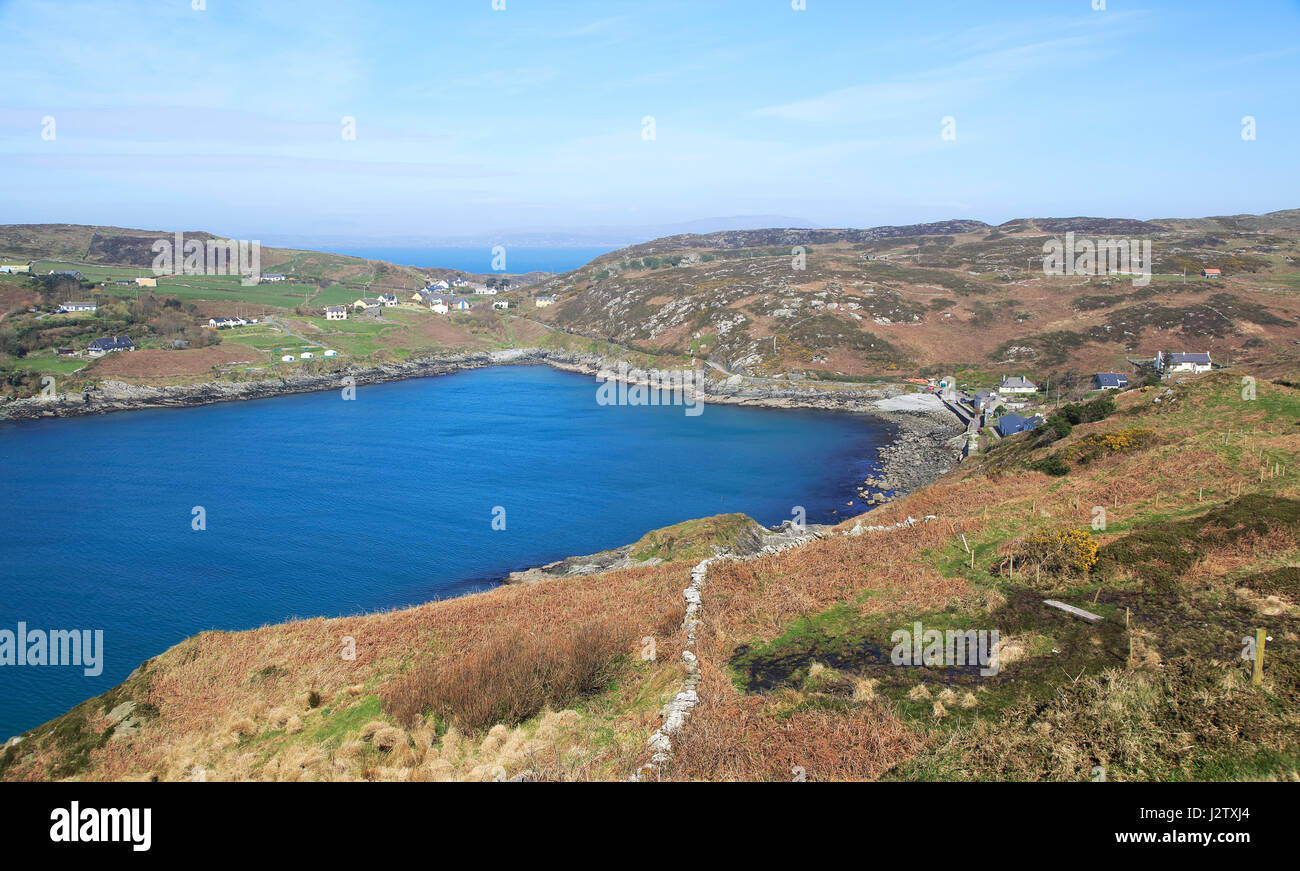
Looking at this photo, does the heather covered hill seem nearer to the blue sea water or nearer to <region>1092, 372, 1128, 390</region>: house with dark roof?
<region>1092, 372, 1128, 390</region>: house with dark roof

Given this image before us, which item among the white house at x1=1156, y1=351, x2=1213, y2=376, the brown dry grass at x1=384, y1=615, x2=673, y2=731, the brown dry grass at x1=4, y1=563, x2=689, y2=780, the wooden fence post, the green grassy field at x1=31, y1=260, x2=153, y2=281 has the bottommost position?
the brown dry grass at x1=4, y1=563, x2=689, y2=780

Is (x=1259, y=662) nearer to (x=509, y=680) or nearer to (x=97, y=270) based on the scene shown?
(x=509, y=680)

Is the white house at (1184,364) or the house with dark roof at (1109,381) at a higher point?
the white house at (1184,364)

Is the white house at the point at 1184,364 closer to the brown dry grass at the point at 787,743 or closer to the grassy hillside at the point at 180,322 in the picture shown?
the brown dry grass at the point at 787,743

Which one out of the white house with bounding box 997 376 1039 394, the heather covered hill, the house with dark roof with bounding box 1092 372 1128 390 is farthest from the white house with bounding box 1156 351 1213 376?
the white house with bounding box 997 376 1039 394

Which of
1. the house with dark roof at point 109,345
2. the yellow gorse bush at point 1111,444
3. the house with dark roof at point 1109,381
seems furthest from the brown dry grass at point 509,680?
the house with dark roof at point 109,345
